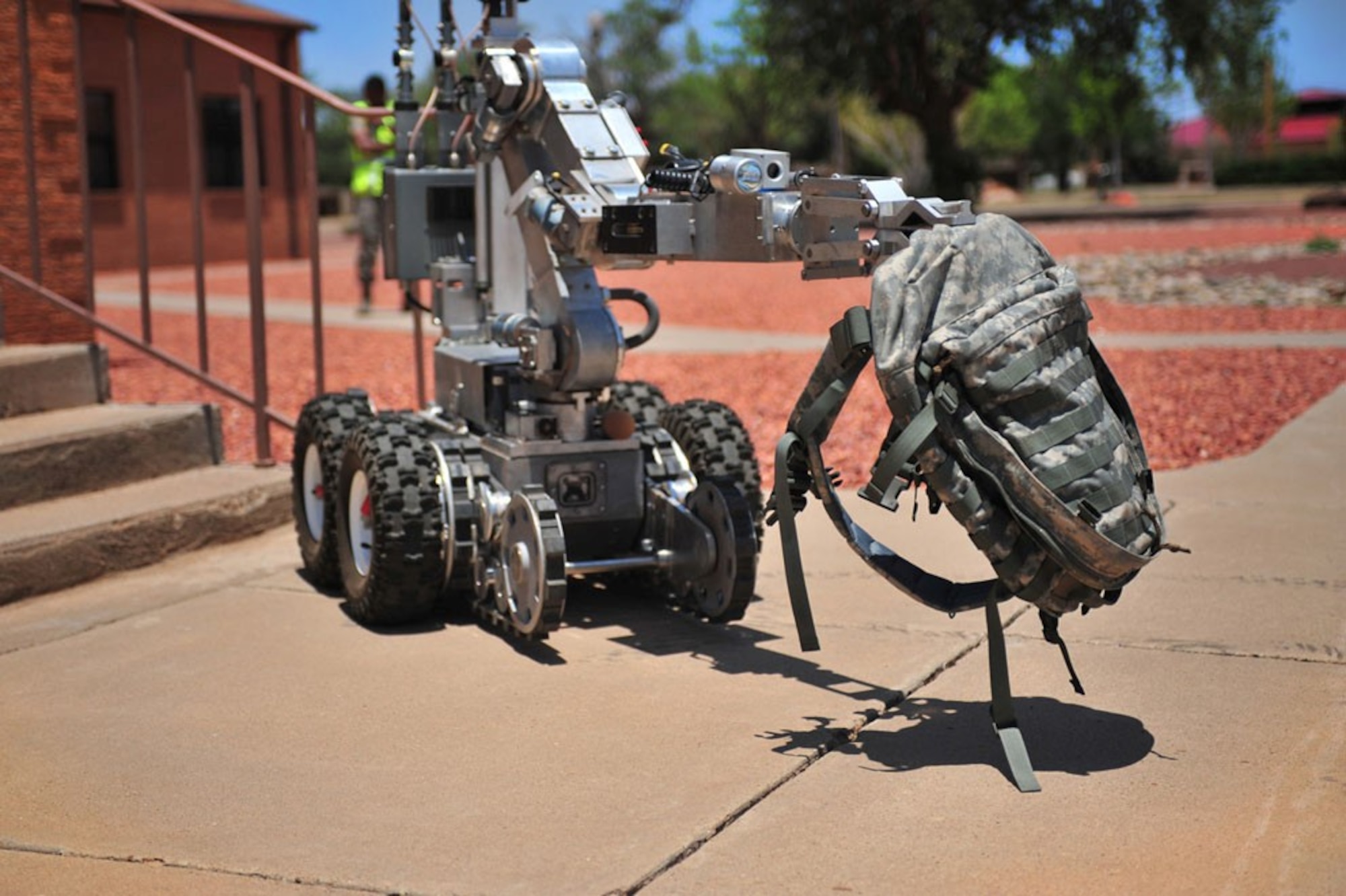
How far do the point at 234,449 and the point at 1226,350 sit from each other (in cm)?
719

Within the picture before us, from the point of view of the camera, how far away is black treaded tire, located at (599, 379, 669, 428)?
623 centimetres

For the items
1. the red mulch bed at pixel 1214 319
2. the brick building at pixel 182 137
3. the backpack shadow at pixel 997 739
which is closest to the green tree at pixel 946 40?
the brick building at pixel 182 137

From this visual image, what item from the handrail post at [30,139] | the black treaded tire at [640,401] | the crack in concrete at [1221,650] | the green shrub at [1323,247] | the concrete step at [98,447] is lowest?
the crack in concrete at [1221,650]

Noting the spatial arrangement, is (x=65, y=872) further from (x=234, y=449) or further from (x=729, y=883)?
(x=234, y=449)

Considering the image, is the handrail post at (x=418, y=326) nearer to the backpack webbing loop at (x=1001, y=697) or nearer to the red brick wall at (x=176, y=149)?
the backpack webbing loop at (x=1001, y=697)

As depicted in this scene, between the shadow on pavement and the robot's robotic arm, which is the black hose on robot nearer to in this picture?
the robot's robotic arm

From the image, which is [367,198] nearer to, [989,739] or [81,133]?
[81,133]

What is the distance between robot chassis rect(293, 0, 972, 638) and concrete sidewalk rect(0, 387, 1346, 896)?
0.23m

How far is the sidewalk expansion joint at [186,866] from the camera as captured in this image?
3.44 m

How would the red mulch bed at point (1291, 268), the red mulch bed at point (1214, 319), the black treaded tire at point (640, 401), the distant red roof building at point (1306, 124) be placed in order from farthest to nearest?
the distant red roof building at point (1306, 124) < the red mulch bed at point (1291, 268) < the red mulch bed at point (1214, 319) < the black treaded tire at point (640, 401)

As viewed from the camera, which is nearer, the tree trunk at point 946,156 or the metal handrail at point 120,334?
the metal handrail at point 120,334

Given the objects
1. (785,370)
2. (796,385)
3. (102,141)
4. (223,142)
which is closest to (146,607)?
(796,385)

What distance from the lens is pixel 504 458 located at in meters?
5.41

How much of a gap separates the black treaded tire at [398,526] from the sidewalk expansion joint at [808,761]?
155 cm
